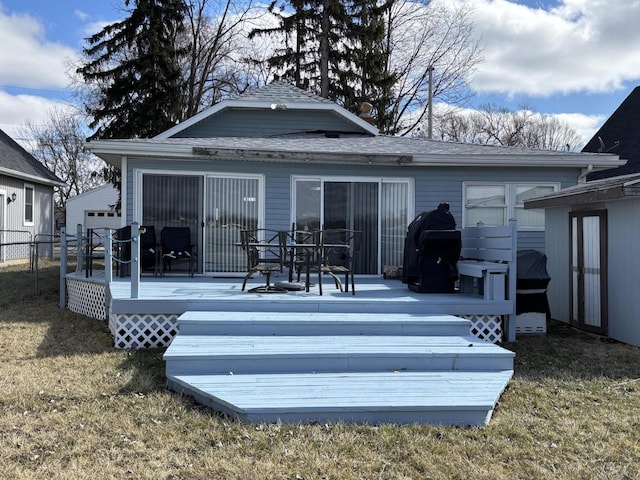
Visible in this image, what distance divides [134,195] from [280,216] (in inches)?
93.7

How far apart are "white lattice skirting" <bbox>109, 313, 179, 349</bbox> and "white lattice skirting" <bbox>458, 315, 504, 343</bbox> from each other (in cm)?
339

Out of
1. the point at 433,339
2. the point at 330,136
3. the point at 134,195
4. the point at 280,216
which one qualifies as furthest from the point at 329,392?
the point at 330,136

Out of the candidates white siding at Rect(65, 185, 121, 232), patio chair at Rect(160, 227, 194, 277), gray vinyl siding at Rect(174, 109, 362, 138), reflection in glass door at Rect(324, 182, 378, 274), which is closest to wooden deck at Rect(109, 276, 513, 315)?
patio chair at Rect(160, 227, 194, 277)

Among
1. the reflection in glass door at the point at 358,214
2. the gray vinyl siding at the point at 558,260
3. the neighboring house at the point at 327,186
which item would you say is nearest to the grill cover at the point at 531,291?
the gray vinyl siding at the point at 558,260

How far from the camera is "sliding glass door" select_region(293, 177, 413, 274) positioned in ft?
27.4

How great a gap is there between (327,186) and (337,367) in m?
4.73

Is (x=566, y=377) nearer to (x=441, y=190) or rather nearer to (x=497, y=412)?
(x=497, y=412)

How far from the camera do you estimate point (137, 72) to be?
55.8 feet

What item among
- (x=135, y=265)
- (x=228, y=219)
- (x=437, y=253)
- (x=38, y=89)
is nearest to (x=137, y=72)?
(x=228, y=219)

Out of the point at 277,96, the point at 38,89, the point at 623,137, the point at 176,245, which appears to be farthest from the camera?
the point at 38,89

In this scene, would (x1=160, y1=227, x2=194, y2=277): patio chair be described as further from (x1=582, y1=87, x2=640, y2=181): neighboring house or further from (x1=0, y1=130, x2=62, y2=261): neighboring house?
(x1=582, y1=87, x2=640, y2=181): neighboring house

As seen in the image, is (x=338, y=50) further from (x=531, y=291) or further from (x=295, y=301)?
(x=295, y=301)

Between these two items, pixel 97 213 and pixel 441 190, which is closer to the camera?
pixel 441 190

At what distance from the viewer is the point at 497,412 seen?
3.54 meters
